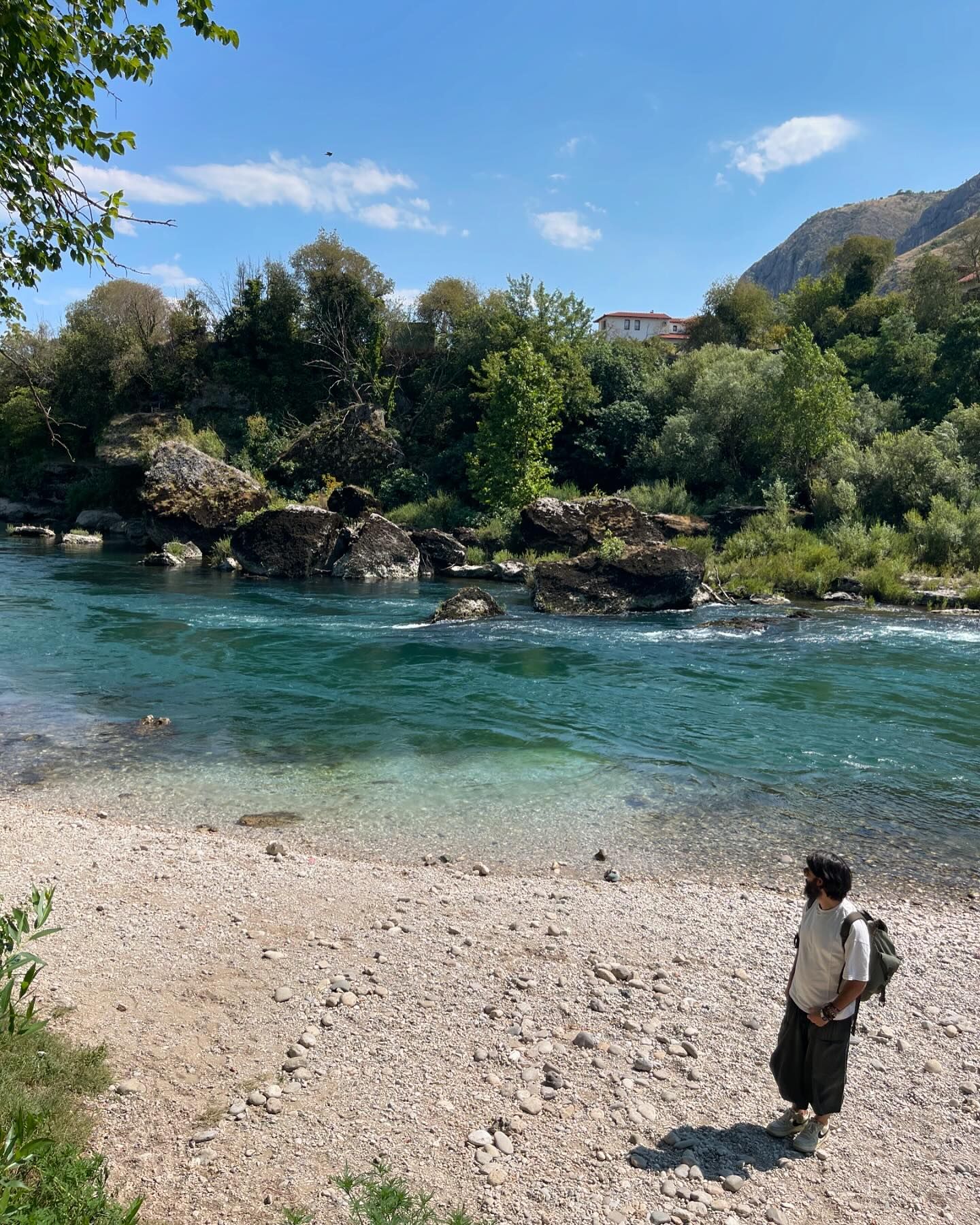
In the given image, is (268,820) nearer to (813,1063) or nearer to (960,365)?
(813,1063)

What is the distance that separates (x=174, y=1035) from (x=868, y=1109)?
4.52 meters

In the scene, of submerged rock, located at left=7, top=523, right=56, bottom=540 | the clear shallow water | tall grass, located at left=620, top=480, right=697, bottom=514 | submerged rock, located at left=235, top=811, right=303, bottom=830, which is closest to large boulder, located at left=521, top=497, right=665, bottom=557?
A: tall grass, located at left=620, top=480, right=697, bottom=514

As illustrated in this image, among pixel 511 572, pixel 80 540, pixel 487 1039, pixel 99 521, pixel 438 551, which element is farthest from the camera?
pixel 99 521

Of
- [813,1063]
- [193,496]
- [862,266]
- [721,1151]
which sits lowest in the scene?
[721,1151]

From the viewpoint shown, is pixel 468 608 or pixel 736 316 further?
pixel 736 316

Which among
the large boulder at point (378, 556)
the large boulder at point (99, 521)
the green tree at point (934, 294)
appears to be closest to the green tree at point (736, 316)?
the green tree at point (934, 294)

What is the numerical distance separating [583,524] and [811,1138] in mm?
30787

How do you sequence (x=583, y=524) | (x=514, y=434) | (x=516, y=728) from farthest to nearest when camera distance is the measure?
(x=514, y=434) < (x=583, y=524) < (x=516, y=728)

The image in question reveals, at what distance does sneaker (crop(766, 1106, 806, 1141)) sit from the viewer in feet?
16.4

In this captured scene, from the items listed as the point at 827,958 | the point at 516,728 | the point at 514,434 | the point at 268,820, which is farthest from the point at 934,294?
the point at 827,958

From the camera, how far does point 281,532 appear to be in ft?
122

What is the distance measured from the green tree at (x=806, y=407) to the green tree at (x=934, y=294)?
20674 millimetres

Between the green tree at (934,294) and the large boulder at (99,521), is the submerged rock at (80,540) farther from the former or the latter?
the green tree at (934,294)

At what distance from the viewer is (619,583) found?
28.3 meters
